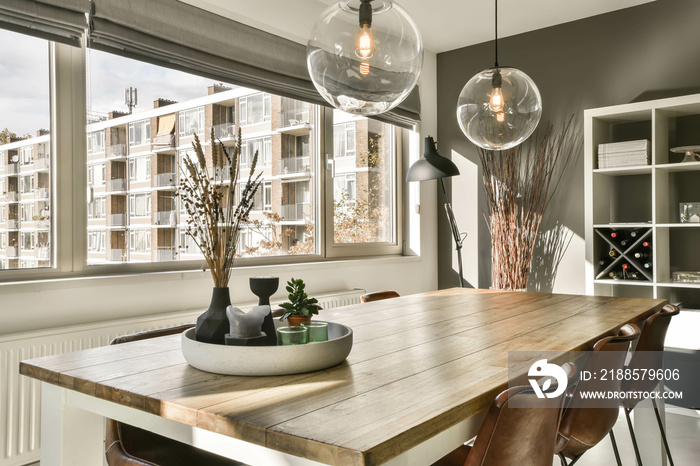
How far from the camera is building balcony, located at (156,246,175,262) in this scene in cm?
320

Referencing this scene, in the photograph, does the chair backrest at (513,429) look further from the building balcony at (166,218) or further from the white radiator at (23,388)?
the building balcony at (166,218)

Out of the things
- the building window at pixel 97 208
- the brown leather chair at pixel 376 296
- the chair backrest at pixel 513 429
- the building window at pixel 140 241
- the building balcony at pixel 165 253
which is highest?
the building window at pixel 97 208

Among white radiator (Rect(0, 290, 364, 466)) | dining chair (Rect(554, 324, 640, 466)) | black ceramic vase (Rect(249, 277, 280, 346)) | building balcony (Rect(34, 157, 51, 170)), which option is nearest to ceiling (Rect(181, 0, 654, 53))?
building balcony (Rect(34, 157, 51, 170))

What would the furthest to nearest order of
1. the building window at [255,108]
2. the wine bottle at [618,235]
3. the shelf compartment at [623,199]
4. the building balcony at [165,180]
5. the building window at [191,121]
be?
the shelf compartment at [623,199], the wine bottle at [618,235], the building window at [255,108], the building window at [191,121], the building balcony at [165,180]

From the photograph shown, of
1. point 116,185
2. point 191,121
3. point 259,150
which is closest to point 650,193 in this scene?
point 259,150

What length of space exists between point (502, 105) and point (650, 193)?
2296 mm

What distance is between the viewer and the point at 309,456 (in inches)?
37.7

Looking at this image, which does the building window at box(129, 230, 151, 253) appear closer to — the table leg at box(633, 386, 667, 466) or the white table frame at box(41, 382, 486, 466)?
the white table frame at box(41, 382, 486, 466)

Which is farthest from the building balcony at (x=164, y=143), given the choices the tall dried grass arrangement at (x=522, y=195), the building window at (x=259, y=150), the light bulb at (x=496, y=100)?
the tall dried grass arrangement at (x=522, y=195)

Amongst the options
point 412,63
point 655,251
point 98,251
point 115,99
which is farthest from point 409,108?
point 412,63

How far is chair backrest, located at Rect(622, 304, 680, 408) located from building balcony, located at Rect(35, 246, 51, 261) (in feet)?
8.52

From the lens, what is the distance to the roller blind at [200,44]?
2721 millimetres

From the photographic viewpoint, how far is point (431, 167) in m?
3.30

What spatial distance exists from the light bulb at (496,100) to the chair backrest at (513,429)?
4.79ft
